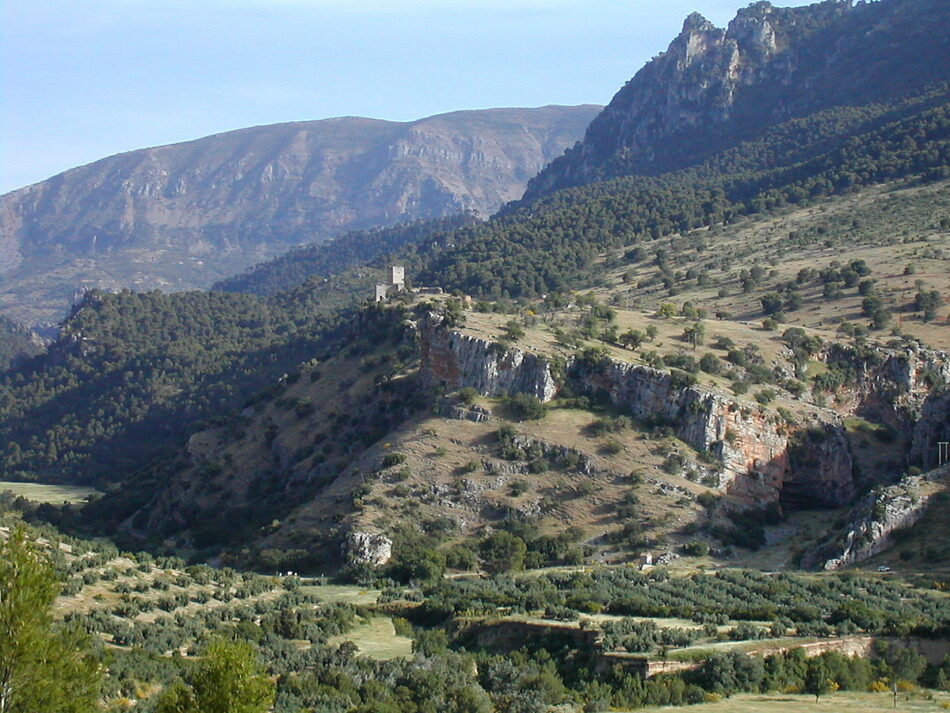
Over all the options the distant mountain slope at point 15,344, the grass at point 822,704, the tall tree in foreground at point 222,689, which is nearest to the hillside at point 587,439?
the grass at point 822,704

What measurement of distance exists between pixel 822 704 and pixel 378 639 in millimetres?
13775

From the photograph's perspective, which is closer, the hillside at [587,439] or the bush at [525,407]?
the hillside at [587,439]

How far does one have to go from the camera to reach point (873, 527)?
152ft

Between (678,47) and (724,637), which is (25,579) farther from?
(678,47)

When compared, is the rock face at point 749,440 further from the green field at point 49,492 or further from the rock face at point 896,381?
the green field at point 49,492

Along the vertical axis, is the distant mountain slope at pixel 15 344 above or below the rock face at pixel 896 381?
below

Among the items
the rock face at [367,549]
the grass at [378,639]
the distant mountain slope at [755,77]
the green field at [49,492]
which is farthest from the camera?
the distant mountain slope at [755,77]

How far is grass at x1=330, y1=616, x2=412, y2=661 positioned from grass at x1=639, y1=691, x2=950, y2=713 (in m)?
9.21

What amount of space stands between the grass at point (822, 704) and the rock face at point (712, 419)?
26878mm

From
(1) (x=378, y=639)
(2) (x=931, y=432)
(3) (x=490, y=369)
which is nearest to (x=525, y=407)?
(3) (x=490, y=369)

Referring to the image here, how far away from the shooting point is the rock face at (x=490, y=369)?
58719 millimetres

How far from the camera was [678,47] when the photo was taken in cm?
17500

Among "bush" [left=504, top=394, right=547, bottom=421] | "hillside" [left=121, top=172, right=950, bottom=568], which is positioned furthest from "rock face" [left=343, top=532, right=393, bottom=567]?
"bush" [left=504, top=394, right=547, bottom=421]

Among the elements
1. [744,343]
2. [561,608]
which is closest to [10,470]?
[744,343]
